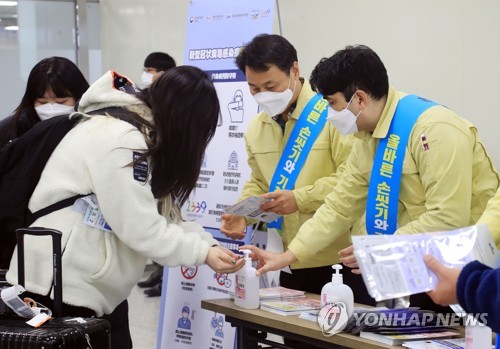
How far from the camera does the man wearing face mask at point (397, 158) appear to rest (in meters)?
2.14

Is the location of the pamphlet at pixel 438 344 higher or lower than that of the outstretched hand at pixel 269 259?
lower

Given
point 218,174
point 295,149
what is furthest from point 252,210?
point 218,174

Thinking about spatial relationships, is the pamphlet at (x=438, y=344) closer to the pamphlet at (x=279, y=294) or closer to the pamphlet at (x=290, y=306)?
the pamphlet at (x=290, y=306)

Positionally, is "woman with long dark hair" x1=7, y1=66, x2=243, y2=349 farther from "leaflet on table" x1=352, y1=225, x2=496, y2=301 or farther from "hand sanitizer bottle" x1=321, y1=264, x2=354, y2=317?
"leaflet on table" x1=352, y1=225, x2=496, y2=301

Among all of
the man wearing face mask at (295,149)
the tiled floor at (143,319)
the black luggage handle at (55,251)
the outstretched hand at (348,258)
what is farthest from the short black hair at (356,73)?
the tiled floor at (143,319)

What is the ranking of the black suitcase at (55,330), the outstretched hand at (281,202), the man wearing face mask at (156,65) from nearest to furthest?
the black suitcase at (55,330), the outstretched hand at (281,202), the man wearing face mask at (156,65)

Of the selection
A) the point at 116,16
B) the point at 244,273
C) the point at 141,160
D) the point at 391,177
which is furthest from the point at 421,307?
the point at 116,16

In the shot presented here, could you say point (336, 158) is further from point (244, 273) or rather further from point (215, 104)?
point (215, 104)

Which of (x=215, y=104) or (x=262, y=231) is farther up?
(x=215, y=104)

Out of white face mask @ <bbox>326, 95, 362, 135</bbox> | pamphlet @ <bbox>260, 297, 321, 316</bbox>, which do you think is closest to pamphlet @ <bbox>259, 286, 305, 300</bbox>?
pamphlet @ <bbox>260, 297, 321, 316</bbox>

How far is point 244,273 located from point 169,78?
0.75m

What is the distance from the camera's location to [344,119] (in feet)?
7.87

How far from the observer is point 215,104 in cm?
209

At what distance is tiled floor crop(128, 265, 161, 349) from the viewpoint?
14.7 feet
